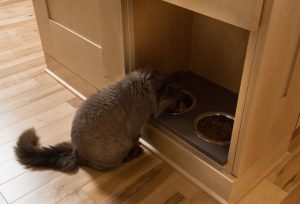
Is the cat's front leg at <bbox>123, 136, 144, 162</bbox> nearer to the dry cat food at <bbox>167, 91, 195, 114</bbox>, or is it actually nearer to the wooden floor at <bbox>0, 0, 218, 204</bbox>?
the wooden floor at <bbox>0, 0, 218, 204</bbox>

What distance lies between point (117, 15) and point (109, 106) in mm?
347

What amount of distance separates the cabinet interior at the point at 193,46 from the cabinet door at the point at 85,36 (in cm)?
9

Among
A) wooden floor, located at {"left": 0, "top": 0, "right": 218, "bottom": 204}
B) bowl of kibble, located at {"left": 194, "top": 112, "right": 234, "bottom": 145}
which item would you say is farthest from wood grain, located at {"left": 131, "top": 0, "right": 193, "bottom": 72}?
wooden floor, located at {"left": 0, "top": 0, "right": 218, "bottom": 204}

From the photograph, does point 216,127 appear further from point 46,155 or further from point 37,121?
point 37,121

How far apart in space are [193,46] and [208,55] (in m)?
0.10

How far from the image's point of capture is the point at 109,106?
4.00 feet

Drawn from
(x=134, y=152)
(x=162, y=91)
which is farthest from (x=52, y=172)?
(x=162, y=91)

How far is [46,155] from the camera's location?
1.32 metres

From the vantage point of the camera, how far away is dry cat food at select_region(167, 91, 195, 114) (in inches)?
53.8

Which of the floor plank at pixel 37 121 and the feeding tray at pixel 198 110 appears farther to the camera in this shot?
the floor plank at pixel 37 121

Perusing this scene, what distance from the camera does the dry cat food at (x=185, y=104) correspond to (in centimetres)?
137

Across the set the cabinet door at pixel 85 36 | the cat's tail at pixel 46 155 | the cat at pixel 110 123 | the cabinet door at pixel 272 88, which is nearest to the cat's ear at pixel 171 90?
the cat at pixel 110 123

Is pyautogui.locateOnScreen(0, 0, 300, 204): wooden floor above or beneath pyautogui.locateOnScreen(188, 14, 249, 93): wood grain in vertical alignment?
beneath

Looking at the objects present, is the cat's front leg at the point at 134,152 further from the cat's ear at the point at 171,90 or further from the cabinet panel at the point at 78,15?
the cabinet panel at the point at 78,15
